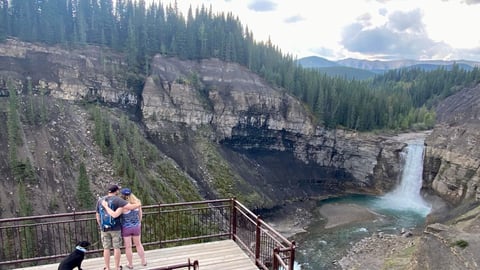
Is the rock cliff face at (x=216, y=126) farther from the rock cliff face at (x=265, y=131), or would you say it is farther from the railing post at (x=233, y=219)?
the railing post at (x=233, y=219)

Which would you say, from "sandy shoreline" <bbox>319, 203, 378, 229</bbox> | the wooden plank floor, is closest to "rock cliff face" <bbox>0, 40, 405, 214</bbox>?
"sandy shoreline" <bbox>319, 203, 378, 229</bbox>

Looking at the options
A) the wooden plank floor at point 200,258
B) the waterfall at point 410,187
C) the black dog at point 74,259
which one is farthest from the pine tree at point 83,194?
the waterfall at point 410,187

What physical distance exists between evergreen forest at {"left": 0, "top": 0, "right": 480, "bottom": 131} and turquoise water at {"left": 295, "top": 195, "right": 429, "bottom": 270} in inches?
727

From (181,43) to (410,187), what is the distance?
42.1 meters

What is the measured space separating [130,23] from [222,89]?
19587 mm

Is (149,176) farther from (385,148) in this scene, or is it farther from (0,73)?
(385,148)

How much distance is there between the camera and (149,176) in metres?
35.2

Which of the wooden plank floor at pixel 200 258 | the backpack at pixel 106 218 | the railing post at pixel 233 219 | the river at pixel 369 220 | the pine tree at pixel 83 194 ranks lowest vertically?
the river at pixel 369 220

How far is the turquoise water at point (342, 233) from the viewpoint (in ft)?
90.6

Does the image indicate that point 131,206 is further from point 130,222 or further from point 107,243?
point 107,243

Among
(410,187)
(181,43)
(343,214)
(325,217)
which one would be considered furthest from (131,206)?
(181,43)

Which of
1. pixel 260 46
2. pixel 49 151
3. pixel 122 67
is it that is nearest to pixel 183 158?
pixel 49 151

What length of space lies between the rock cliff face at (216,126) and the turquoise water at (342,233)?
7927mm

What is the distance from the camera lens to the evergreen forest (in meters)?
52.2
